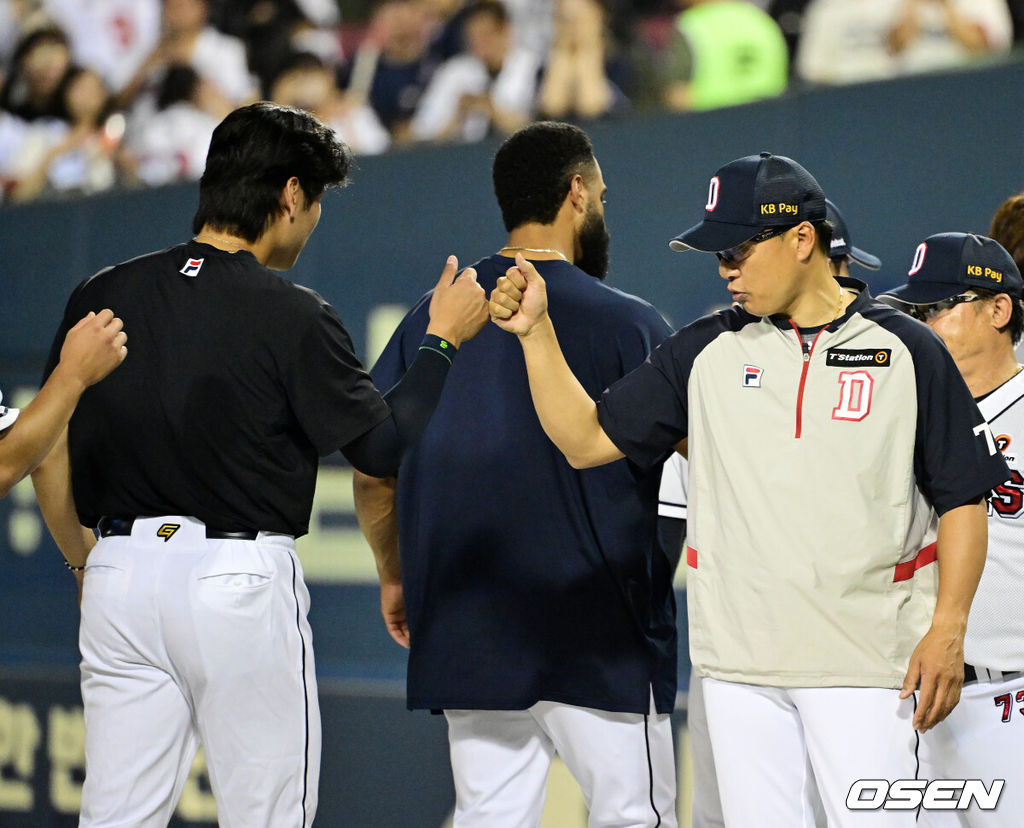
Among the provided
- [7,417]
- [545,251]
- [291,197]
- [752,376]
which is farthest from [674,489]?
[7,417]

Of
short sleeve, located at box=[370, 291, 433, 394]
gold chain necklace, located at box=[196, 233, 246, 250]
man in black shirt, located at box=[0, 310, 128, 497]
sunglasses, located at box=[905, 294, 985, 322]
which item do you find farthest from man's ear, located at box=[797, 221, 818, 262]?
man in black shirt, located at box=[0, 310, 128, 497]

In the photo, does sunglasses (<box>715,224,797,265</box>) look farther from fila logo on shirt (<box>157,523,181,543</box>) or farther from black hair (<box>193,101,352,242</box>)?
fila logo on shirt (<box>157,523,181,543</box>)

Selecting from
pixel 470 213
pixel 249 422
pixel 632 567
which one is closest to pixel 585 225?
pixel 632 567

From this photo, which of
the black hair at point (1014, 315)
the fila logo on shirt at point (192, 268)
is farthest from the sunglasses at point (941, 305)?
the fila logo on shirt at point (192, 268)

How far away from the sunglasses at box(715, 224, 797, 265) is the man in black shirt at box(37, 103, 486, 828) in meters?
0.70

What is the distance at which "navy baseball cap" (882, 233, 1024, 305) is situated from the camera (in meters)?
2.69

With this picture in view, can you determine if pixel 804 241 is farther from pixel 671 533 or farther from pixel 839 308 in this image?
pixel 671 533

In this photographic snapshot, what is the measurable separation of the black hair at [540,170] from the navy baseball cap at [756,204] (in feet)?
2.09

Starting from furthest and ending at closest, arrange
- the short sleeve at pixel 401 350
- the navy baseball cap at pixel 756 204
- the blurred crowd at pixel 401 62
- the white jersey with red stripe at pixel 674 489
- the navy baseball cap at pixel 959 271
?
the blurred crowd at pixel 401 62, the white jersey with red stripe at pixel 674 489, the short sleeve at pixel 401 350, the navy baseball cap at pixel 959 271, the navy baseball cap at pixel 756 204

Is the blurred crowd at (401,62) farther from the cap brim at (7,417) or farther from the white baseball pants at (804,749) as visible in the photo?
the cap brim at (7,417)

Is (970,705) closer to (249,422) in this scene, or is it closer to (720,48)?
(249,422)

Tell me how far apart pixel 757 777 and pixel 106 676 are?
119cm

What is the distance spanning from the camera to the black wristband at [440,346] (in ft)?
8.34

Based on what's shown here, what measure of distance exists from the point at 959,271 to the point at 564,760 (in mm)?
1346
